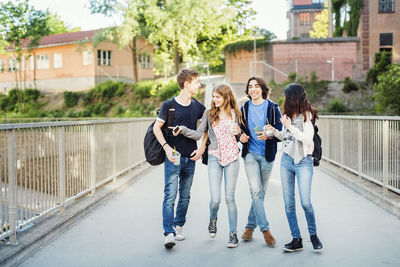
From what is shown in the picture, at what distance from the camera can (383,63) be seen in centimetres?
3139

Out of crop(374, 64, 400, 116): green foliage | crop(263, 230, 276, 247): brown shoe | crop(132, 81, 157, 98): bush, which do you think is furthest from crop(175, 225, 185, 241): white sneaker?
crop(132, 81, 157, 98): bush

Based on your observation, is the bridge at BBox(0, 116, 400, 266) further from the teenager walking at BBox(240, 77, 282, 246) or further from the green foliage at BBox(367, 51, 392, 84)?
the green foliage at BBox(367, 51, 392, 84)

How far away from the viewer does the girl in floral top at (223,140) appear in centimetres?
519

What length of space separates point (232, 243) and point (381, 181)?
13.1ft

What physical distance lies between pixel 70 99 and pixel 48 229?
38768 mm

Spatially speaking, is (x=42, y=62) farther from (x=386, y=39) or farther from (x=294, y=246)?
(x=294, y=246)

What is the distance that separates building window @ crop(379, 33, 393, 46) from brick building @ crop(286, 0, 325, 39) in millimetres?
38740

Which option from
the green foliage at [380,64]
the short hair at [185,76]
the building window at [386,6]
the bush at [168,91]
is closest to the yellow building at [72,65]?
the bush at [168,91]

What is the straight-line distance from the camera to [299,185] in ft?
16.5

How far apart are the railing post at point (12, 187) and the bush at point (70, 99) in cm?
3888

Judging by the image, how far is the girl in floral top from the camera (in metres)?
5.19

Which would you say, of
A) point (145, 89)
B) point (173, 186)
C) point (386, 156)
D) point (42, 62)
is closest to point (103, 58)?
point (42, 62)

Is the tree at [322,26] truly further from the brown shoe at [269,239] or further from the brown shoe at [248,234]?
the brown shoe at [269,239]

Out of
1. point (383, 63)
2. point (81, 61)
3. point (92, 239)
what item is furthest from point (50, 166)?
point (81, 61)
